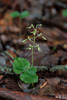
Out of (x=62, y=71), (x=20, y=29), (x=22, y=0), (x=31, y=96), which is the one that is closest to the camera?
(x=31, y=96)

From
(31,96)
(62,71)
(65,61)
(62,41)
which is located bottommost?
(62,41)

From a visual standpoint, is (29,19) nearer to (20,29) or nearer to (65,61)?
(20,29)

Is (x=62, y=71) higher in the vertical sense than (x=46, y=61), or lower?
higher

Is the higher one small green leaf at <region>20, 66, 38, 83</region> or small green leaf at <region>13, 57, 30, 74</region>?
small green leaf at <region>13, 57, 30, 74</region>

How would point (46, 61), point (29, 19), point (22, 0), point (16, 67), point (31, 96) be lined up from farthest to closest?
point (22, 0) < point (29, 19) < point (46, 61) < point (16, 67) < point (31, 96)

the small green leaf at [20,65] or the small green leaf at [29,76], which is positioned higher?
the small green leaf at [20,65]

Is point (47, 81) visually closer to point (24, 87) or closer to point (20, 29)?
point (24, 87)

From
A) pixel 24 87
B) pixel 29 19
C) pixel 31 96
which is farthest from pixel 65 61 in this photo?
pixel 29 19

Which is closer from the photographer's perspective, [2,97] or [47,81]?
[2,97]

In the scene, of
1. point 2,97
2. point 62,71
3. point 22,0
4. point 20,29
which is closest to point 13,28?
point 20,29
